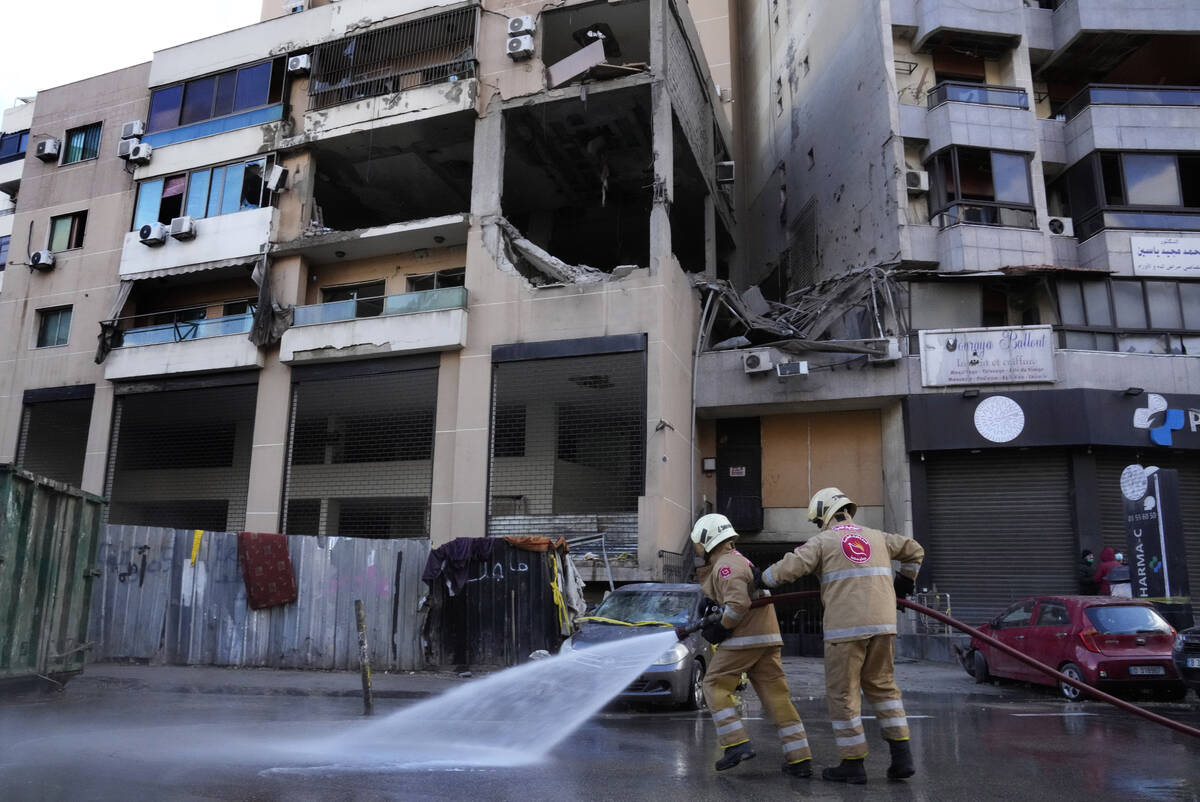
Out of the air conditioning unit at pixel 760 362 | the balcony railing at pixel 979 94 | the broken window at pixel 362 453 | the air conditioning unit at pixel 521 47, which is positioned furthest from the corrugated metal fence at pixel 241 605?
the balcony railing at pixel 979 94

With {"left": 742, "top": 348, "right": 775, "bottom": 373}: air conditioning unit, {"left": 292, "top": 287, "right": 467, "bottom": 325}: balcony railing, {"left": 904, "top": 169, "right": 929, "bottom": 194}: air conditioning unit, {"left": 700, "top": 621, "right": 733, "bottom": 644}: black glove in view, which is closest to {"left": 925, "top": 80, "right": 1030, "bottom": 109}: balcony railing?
{"left": 904, "top": 169, "right": 929, "bottom": 194}: air conditioning unit

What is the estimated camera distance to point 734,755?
6.07 m

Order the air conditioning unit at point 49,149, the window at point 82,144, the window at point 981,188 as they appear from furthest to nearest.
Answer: the air conditioning unit at point 49,149, the window at point 82,144, the window at point 981,188

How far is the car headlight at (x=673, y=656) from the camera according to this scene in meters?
10.0

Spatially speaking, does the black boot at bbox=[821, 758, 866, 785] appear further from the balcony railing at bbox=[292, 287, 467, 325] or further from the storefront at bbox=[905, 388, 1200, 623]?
the balcony railing at bbox=[292, 287, 467, 325]

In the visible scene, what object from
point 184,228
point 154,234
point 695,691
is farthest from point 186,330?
point 695,691

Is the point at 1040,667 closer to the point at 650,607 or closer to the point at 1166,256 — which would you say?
the point at 650,607

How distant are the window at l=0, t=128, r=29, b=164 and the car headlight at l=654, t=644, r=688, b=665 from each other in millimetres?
38778

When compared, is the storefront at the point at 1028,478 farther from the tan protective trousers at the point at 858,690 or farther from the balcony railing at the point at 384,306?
the tan protective trousers at the point at 858,690

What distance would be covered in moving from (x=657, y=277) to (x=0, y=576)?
13.8 meters

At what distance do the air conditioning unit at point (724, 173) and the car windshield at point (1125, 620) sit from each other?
17781 millimetres

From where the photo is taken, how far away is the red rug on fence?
1507cm

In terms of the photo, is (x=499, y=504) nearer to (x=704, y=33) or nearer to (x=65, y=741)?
(x=65, y=741)

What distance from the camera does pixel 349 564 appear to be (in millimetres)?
15164
